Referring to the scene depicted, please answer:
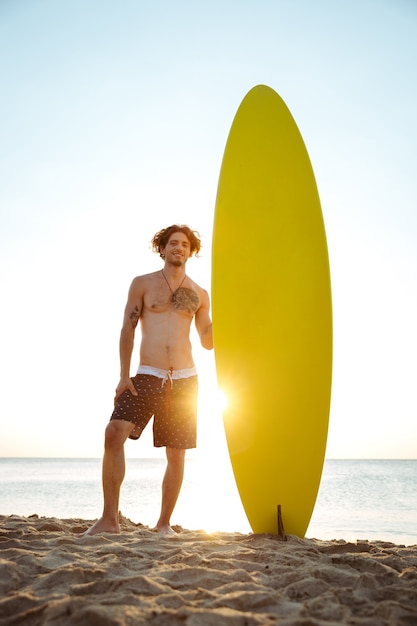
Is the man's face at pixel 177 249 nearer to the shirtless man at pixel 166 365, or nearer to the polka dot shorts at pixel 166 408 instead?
the shirtless man at pixel 166 365

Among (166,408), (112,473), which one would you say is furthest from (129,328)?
(112,473)

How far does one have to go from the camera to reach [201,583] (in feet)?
5.34

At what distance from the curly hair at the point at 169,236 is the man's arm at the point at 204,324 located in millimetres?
325

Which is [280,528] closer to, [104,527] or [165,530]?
[165,530]

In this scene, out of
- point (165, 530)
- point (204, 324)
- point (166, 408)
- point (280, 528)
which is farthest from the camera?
point (204, 324)

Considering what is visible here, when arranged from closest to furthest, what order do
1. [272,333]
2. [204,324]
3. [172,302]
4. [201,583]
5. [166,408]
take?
[201,583], [272,333], [166,408], [172,302], [204,324]

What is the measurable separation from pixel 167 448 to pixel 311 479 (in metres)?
0.84

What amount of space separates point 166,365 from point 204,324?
0.37 metres

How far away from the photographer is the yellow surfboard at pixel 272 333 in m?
2.68

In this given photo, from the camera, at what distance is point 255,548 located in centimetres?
224

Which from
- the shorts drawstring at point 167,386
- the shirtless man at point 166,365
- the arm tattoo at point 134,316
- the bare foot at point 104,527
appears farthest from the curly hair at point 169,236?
the bare foot at point 104,527

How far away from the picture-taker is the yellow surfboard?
268 centimetres

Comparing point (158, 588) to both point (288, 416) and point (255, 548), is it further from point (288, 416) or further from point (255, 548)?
point (288, 416)

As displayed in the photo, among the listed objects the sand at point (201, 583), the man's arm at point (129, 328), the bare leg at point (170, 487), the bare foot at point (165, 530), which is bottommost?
the bare foot at point (165, 530)
